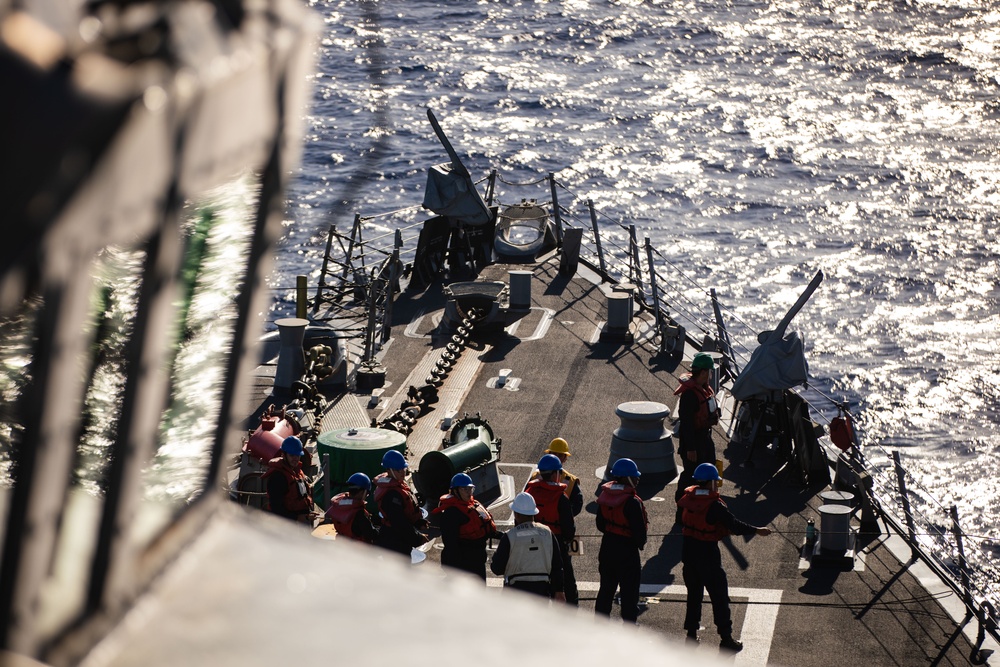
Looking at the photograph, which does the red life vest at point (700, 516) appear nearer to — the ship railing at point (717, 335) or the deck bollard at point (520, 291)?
the ship railing at point (717, 335)

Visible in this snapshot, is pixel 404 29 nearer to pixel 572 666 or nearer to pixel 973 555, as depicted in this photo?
pixel 973 555

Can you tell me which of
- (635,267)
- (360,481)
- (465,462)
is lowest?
(465,462)

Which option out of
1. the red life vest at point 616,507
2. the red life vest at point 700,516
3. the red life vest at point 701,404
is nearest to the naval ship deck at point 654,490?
the red life vest at point 700,516

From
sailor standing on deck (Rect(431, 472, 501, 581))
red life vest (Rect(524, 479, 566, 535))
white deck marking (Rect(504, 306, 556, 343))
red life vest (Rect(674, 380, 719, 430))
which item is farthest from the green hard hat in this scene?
white deck marking (Rect(504, 306, 556, 343))

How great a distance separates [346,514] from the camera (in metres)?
11.2

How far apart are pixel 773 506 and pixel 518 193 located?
43160 millimetres

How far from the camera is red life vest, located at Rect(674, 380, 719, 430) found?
14.5m

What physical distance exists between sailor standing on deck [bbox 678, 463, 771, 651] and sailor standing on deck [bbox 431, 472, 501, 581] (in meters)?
1.71

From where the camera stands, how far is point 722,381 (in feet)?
67.7

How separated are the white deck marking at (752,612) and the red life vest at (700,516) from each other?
1.21 metres

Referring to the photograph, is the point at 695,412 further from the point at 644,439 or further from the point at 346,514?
the point at 346,514

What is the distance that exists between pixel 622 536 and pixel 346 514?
2386 millimetres

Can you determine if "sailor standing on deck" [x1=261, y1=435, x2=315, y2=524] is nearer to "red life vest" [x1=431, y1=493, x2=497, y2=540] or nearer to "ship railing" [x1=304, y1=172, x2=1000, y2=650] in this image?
"red life vest" [x1=431, y1=493, x2=497, y2=540]

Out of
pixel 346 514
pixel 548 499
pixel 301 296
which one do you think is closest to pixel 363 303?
pixel 301 296
